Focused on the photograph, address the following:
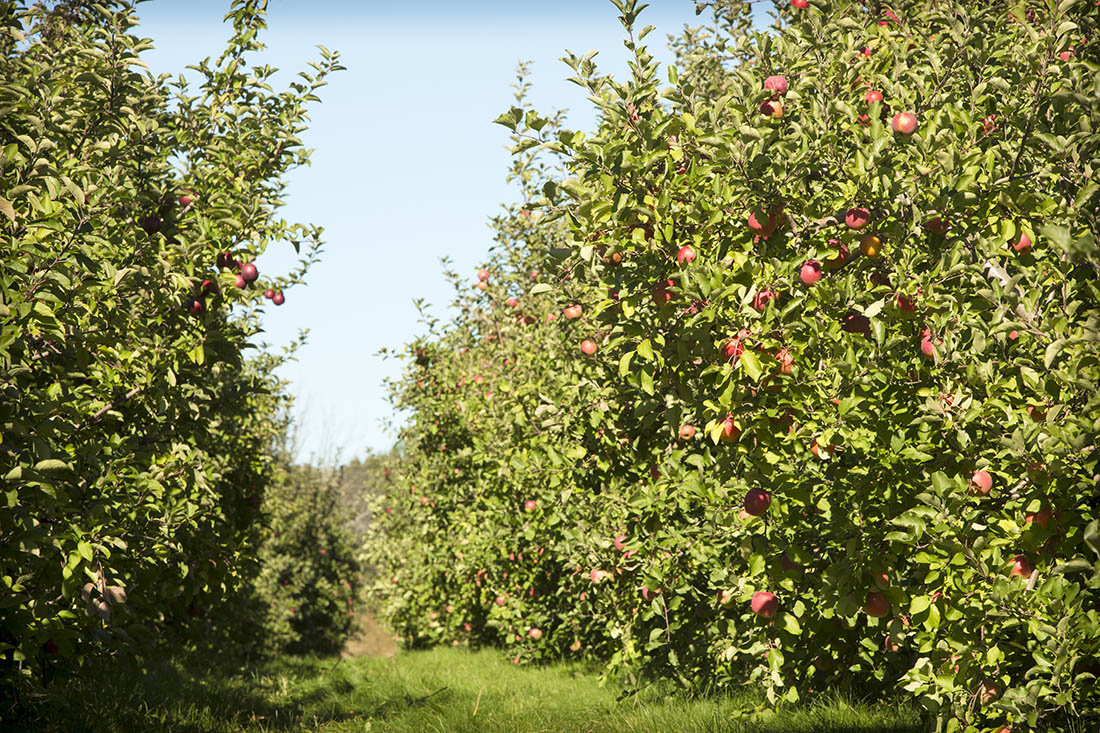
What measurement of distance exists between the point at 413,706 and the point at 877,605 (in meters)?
4.36

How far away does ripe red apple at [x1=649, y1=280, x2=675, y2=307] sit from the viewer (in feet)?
12.6

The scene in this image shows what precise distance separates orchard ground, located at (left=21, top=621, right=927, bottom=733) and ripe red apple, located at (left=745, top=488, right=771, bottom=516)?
4.96 ft

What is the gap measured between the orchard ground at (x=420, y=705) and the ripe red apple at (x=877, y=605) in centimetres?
116

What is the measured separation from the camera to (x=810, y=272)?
3.77 m

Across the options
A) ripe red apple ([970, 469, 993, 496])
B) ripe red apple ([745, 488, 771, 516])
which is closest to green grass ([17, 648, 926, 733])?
ripe red apple ([745, 488, 771, 516])

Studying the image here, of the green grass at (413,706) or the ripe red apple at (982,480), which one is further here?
the green grass at (413,706)

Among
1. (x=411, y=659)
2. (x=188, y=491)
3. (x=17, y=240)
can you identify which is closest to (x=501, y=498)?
(x=411, y=659)

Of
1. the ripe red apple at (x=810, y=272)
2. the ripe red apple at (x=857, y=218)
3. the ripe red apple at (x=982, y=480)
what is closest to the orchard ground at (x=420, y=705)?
the ripe red apple at (x=982, y=480)

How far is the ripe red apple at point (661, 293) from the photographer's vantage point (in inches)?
151

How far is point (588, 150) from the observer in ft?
12.5

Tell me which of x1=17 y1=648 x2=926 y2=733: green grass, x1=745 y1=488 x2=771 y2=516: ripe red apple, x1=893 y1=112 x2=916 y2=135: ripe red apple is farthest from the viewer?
x1=17 y1=648 x2=926 y2=733: green grass

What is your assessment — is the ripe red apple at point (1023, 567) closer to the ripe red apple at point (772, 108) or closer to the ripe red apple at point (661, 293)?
the ripe red apple at point (661, 293)

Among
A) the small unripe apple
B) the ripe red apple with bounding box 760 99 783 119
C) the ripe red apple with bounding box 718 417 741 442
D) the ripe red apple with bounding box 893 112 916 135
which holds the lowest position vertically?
the ripe red apple with bounding box 718 417 741 442

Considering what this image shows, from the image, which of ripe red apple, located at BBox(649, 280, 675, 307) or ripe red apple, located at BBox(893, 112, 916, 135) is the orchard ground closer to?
ripe red apple, located at BBox(649, 280, 675, 307)
